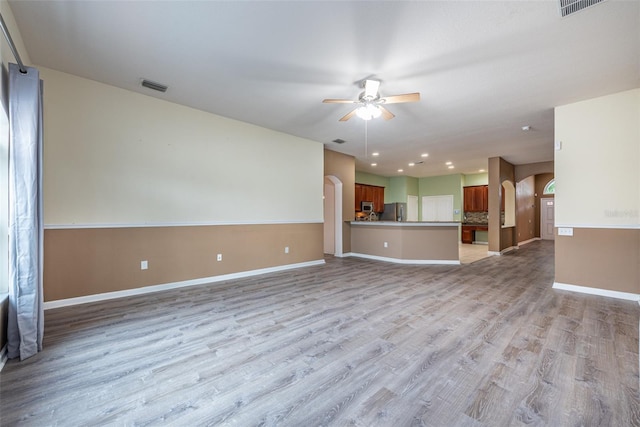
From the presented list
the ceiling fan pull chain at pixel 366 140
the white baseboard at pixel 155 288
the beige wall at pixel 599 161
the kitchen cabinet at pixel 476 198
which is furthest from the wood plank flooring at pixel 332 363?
the kitchen cabinet at pixel 476 198

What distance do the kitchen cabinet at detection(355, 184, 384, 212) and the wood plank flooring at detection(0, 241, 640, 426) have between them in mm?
5784

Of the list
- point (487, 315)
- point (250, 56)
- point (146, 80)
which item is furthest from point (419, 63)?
point (146, 80)

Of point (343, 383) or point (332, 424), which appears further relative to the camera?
point (343, 383)

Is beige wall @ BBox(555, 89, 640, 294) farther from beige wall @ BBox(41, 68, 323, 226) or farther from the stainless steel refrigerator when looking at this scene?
the stainless steel refrigerator

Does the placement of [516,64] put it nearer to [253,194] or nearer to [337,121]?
[337,121]

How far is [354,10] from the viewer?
2.06m

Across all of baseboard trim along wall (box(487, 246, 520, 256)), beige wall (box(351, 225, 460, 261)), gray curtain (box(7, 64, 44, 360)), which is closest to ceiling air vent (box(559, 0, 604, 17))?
beige wall (box(351, 225, 460, 261))

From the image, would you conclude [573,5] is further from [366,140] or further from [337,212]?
[337,212]

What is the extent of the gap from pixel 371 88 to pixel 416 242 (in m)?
4.01

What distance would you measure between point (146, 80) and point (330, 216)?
16.9 ft

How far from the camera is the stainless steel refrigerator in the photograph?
10133mm

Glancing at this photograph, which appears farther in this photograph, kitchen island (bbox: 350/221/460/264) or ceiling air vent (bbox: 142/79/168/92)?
kitchen island (bbox: 350/221/460/264)

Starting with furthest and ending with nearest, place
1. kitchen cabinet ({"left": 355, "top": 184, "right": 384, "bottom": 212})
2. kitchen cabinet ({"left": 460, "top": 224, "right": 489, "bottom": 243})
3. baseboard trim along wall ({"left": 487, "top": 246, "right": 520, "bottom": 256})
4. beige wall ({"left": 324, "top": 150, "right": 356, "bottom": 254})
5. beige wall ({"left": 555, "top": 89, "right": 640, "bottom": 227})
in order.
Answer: kitchen cabinet ({"left": 460, "top": 224, "right": 489, "bottom": 243}) → kitchen cabinet ({"left": 355, "top": 184, "right": 384, "bottom": 212}) → baseboard trim along wall ({"left": 487, "top": 246, "right": 520, "bottom": 256}) → beige wall ({"left": 324, "top": 150, "right": 356, "bottom": 254}) → beige wall ({"left": 555, "top": 89, "right": 640, "bottom": 227})

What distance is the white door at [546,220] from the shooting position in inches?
424
